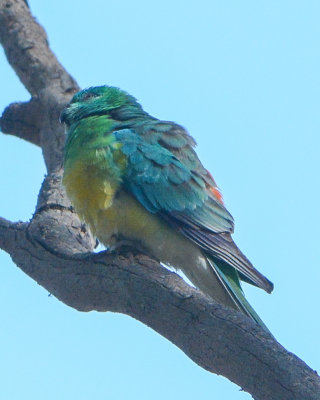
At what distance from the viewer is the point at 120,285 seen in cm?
529

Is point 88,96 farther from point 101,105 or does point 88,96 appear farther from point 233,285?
point 233,285

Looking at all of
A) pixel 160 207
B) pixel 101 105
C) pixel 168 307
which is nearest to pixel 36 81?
pixel 101 105

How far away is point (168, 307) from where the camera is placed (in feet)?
16.2

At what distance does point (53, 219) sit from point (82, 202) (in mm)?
377

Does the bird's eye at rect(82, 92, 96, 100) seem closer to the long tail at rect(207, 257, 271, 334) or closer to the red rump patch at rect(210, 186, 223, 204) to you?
the red rump patch at rect(210, 186, 223, 204)

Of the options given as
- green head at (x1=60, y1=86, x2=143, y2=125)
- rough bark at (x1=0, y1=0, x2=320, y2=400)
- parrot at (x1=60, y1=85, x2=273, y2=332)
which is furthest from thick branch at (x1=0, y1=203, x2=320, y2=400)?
green head at (x1=60, y1=86, x2=143, y2=125)

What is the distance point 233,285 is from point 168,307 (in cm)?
119

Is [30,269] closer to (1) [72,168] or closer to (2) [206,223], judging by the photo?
(1) [72,168]

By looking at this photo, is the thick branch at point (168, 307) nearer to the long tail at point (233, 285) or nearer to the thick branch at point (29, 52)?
the long tail at point (233, 285)

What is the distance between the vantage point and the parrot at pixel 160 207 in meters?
6.12

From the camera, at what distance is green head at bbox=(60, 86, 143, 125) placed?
724cm

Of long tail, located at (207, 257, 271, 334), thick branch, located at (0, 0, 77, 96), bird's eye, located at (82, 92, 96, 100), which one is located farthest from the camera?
thick branch, located at (0, 0, 77, 96)

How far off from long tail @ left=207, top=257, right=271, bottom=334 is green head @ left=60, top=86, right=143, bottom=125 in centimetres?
166

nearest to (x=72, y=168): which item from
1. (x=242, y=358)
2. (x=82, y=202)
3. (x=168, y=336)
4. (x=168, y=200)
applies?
(x=82, y=202)
